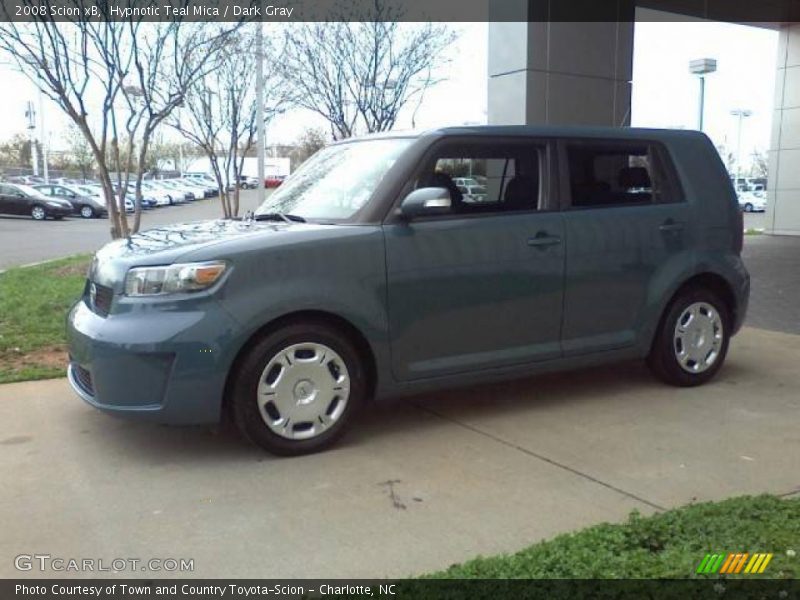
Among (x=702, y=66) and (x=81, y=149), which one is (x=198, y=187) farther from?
(x=702, y=66)

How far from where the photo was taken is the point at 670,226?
5.38m

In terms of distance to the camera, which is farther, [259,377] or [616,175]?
[616,175]

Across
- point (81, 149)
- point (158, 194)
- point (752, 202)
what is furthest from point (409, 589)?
point (81, 149)

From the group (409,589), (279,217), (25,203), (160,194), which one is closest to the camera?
(409,589)

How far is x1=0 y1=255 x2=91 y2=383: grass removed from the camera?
605cm

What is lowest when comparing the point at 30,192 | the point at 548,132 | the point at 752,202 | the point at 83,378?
the point at 752,202

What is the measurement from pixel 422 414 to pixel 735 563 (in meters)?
2.48

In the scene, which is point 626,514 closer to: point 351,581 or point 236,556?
point 351,581

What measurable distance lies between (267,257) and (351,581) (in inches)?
71.8

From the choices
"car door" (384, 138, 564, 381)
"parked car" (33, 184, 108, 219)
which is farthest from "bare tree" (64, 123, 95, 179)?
"car door" (384, 138, 564, 381)

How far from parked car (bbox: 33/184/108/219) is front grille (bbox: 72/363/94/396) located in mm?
32310

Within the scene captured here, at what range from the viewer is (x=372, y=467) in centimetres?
408

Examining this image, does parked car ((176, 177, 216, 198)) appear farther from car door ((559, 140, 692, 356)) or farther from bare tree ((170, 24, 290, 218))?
car door ((559, 140, 692, 356))

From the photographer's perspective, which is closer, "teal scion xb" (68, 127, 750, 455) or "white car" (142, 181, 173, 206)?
"teal scion xb" (68, 127, 750, 455)
